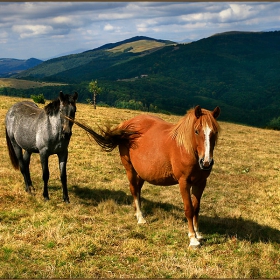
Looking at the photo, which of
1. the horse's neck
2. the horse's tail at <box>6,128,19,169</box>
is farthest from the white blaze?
the horse's tail at <box>6,128,19,169</box>

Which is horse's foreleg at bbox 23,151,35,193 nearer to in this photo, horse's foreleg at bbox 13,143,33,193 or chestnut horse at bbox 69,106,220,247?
horse's foreleg at bbox 13,143,33,193

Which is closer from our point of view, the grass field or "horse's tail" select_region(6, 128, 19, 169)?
the grass field

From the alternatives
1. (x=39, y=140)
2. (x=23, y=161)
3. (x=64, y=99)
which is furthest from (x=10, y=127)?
(x=64, y=99)

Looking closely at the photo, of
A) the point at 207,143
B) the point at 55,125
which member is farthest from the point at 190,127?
the point at 55,125

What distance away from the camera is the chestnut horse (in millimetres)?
6996

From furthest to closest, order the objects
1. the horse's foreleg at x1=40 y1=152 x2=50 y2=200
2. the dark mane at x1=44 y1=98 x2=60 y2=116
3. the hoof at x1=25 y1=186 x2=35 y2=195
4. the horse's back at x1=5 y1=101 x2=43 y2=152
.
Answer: the hoof at x1=25 y1=186 x2=35 y2=195 → the horse's back at x1=5 y1=101 x2=43 y2=152 → the horse's foreleg at x1=40 y1=152 x2=50 y2=200 → the dark mane at x1=44 y1=98 x2=60 y2=116

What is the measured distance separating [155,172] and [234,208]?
5328 millimetres

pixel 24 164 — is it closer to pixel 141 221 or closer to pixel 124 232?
pixel 141 221

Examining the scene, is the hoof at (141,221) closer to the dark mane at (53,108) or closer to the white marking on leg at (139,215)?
the white marking on leg at (139,215)

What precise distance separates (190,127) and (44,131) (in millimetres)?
5144

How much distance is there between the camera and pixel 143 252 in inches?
276

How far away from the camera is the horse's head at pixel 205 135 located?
6.72 metres

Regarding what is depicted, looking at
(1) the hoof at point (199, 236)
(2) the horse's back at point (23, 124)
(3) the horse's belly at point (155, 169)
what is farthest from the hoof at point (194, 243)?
(2) the horse's back at point (23, 124)

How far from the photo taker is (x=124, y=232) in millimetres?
8188
